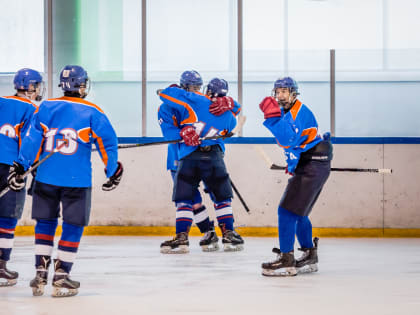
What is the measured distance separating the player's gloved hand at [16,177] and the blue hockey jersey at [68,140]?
0.24 ft

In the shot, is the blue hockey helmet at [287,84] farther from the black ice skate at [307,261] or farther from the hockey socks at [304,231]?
the black ice skate at [307,261]

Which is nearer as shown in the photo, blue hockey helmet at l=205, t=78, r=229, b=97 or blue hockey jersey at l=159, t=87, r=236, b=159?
blue hockey jersey at l=159, t=87, r=236, b=159

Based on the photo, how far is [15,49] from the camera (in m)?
7.51

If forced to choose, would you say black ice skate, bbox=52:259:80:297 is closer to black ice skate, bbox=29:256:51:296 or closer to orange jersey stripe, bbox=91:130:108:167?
black ice skate, bbox=29:256:51:296

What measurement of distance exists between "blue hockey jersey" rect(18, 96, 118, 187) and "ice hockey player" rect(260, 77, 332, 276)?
0.94 meters

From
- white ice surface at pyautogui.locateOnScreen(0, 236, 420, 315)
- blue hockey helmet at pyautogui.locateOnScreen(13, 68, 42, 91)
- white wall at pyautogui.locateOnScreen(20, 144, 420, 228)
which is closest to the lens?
A: white ice surface at pyautogui.locateOnScreen(0, 236, 420, 315)

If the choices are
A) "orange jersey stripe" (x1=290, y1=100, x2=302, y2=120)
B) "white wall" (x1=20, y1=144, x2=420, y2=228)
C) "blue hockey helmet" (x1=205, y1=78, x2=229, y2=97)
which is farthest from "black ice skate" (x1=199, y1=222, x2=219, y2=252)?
"orange jersey stripe" (x1=290, y1=100, x2=302, y2=120)

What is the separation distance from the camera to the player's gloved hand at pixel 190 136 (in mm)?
5551

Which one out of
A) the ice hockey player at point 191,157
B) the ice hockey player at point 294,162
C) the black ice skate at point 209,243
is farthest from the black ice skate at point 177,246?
the ice hockey player at point 294,162

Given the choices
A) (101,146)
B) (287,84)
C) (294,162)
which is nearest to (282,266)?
(294,162)

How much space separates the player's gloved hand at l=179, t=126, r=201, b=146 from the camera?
5551mm

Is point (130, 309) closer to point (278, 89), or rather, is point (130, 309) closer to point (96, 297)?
point (96, 297)

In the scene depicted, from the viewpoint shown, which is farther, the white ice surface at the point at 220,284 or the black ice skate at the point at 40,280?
the black ice skate at the point at 40,280

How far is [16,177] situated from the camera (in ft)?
12.3
